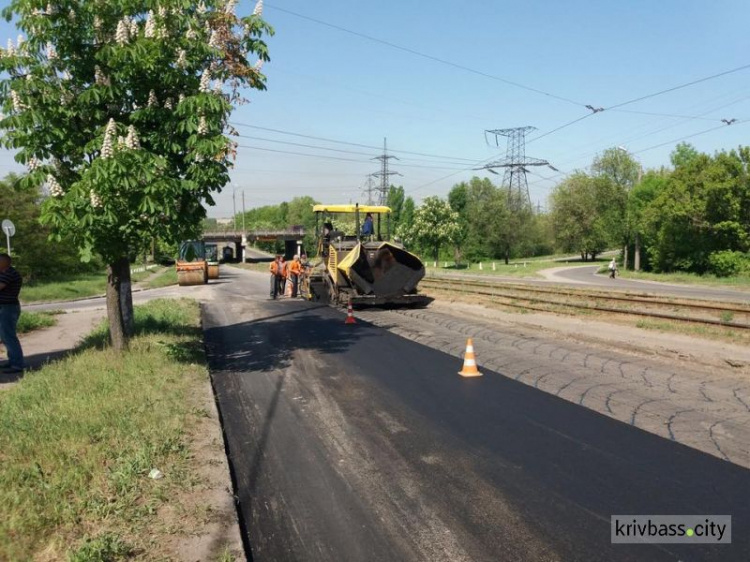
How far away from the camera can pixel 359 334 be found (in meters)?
11.9

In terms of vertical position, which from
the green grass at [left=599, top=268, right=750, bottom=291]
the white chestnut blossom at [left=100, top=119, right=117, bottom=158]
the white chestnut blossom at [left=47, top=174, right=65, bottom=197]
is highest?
the white chestnut blossom at [left=100, top=119, right=117, bottom=158]

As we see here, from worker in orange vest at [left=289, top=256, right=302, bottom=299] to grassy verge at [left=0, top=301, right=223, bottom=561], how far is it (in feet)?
45.5

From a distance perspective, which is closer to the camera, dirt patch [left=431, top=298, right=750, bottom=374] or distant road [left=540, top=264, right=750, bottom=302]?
dirt patch [left=431, top=298, right=750, bottom=374]

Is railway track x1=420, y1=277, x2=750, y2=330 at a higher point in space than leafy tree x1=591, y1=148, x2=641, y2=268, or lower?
lower

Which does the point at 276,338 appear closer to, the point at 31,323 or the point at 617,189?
the point at 31,323

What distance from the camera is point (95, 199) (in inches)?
247

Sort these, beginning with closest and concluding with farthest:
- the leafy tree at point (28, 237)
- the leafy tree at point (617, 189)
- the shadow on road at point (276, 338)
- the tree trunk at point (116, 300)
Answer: the tree trunk at point (116, 300) < the shadow on road at point (276, 338) < the leafy tree at point (28, 237) < the leafy tree at point (617, 189)

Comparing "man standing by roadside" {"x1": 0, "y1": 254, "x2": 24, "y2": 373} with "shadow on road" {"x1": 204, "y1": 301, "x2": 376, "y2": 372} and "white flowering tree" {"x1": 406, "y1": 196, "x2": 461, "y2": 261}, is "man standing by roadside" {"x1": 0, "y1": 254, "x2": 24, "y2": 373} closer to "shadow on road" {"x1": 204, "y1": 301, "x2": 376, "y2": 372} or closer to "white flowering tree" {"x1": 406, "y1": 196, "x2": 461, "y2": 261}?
"shadow on road" {"x1": 204, "y1": 301, "x2": 376, "y2": 372}

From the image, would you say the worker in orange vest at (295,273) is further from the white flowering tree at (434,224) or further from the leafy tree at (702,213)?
the white flowering tree at (434,224)

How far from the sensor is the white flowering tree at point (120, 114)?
21.0 ft

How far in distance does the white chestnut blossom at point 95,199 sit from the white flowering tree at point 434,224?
2119 inches

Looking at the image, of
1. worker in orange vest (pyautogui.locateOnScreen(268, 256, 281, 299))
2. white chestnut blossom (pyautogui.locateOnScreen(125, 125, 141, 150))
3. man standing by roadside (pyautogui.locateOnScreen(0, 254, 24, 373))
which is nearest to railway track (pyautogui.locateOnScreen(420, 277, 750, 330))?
worker in orange vest (pyautogui.locateOnScreen(268, 256, 281, 299))

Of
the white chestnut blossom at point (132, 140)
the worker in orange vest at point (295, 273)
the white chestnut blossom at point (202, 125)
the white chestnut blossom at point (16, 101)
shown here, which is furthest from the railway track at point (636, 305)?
the white chestnut blossom at point (16, 101)

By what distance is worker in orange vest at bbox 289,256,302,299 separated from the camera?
71.2 ft
